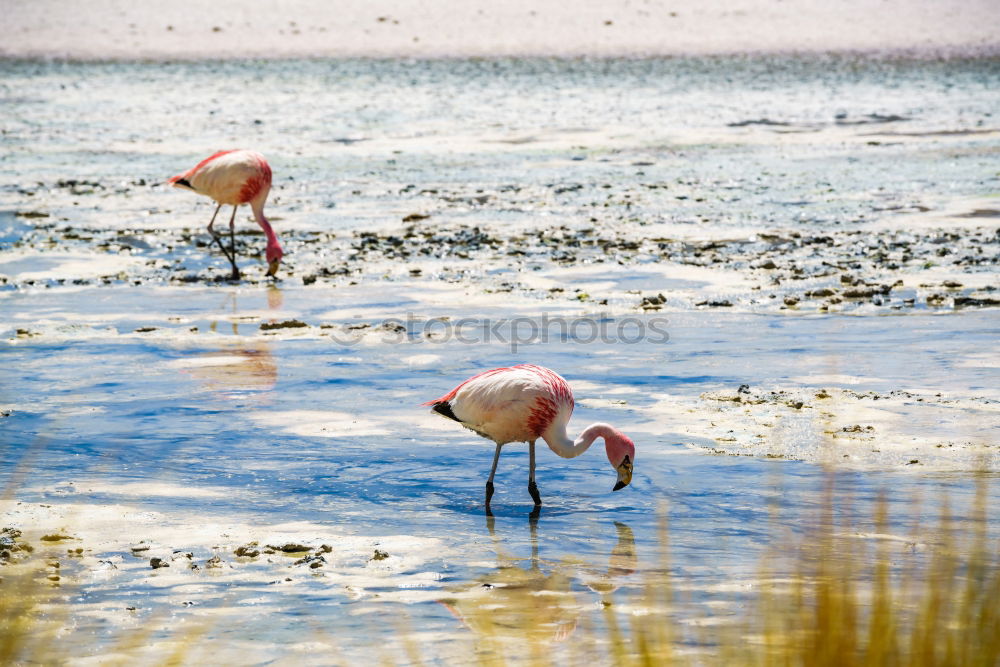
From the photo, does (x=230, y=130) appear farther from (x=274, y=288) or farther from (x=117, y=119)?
(x=274, y=288)

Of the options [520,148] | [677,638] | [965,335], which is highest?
[520,148]

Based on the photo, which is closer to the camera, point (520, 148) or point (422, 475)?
point (422, 475)

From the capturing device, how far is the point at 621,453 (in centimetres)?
743

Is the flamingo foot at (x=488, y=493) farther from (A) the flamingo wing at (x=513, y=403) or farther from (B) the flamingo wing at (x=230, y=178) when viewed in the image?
(B) the flamingo wing at (x=230, y=178)

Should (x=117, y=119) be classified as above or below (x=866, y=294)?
above

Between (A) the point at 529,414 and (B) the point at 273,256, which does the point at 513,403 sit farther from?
(B) the point at 273,256

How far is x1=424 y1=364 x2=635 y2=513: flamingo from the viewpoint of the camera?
24.5ft

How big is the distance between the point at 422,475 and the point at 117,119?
25.1 metres

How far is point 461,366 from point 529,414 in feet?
11.7

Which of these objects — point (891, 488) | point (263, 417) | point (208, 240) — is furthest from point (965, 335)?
point (208, 240)

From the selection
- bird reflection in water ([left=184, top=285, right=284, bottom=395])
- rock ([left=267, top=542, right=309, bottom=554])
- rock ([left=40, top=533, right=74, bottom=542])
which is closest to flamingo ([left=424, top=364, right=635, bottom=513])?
rock ([left=267, top=542, right=309, bottom=554])

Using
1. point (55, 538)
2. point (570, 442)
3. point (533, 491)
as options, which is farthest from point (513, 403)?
point (55, 538)

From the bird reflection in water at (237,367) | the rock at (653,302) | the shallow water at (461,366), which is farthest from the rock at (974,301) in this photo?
the bird reflection in water at (237,367)

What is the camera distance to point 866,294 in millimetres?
13203
